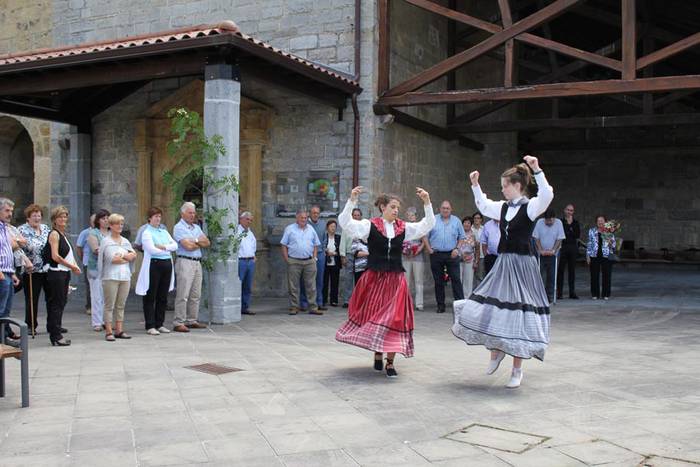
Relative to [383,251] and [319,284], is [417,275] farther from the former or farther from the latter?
[383,251]

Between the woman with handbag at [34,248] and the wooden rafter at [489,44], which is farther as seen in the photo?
the wooden rafter at [489,44]

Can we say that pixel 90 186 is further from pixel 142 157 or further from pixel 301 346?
pixel 301 346

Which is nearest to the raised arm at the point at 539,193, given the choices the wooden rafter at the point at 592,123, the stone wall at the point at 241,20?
the stone wall at the point at 241,20

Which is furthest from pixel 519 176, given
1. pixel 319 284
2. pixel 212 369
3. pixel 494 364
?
pixel 319 284

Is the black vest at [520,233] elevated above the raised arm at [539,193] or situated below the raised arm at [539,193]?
below

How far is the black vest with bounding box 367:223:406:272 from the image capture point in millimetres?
6414

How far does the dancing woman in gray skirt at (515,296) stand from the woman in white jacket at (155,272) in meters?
4.00

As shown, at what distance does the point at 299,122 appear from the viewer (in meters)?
13.0

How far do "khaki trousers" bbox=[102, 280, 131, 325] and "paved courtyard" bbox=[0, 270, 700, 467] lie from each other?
0.35 m

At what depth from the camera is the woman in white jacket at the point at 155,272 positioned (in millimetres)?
8719

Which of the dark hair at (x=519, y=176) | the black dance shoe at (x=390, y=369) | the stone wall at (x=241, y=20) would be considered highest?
the stone wall at (x=241, y=20)

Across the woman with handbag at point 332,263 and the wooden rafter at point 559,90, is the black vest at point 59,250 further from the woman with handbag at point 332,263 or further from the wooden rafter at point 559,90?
the wooden rafter at point 559,90

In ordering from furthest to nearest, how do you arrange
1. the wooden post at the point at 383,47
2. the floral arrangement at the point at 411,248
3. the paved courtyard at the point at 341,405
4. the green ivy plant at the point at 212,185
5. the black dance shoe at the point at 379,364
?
the wooden post at the point at 383,47 < the floral arrangement at the point at 411,248 < the green ivy plant at the point at 212,185 < the black dance shoe at the point at 379,364 < the paved courtyard at the point at 341,405

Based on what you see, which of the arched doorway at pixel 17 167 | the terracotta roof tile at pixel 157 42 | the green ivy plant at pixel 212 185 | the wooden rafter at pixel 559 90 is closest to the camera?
the terracotta roof tile at pixel 157 42
